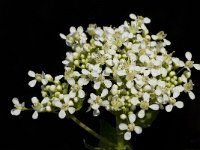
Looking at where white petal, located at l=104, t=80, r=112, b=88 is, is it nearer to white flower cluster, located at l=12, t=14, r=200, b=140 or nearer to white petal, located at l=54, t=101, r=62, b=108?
white flower cluster, located at l=12, t=14, r=200, b=140

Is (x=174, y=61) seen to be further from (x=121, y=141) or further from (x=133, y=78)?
(x=121, y=141)

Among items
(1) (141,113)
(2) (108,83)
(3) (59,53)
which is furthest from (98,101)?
(3) (59,53)

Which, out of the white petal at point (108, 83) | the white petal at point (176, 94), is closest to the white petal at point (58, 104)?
the white petal at point (108, 83)

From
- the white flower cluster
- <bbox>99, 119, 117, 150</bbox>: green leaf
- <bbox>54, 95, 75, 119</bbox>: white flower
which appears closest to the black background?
<bbox>99, 119, 117, 150</bbox>: green leaf

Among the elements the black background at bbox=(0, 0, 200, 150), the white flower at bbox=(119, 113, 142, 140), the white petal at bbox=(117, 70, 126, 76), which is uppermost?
the black background at bbox=(0, 0, 200, 150)

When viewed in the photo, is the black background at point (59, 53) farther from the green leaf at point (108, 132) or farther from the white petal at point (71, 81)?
the white petal at point (71, 81)
